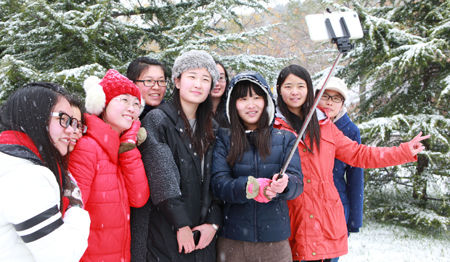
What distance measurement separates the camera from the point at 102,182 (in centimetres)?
188

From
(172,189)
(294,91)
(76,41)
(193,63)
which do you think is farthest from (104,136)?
(76,41)

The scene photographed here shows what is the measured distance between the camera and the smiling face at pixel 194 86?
240 cm

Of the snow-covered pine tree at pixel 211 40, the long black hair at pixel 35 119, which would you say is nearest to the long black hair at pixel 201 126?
the long black hair at pixel 35 119

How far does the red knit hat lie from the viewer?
6.79 feet

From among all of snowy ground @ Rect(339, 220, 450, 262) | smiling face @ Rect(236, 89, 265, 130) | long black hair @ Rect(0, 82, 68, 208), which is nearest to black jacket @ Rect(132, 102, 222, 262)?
smiling face @ Rect(236, 89, 265, 130)

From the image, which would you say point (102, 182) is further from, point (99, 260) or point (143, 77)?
point (143, 77)

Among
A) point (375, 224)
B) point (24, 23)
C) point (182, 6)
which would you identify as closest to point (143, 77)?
point (24, 23)

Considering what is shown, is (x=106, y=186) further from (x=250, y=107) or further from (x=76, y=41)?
(x=76, y=41)

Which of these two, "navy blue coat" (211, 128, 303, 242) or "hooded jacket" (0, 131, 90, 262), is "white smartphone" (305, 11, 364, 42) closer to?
"navy blue coat" (211, 128, 303, 242)

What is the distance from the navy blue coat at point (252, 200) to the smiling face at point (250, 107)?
0.69 ft

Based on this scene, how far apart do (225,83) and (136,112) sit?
1.70 metres

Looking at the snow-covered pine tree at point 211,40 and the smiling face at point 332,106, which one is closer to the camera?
the smiling face at point 332,106

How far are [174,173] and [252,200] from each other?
0.63 meters

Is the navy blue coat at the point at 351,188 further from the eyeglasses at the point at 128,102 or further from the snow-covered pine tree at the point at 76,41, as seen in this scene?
the snow-covered pine tree at the point at 76,41
